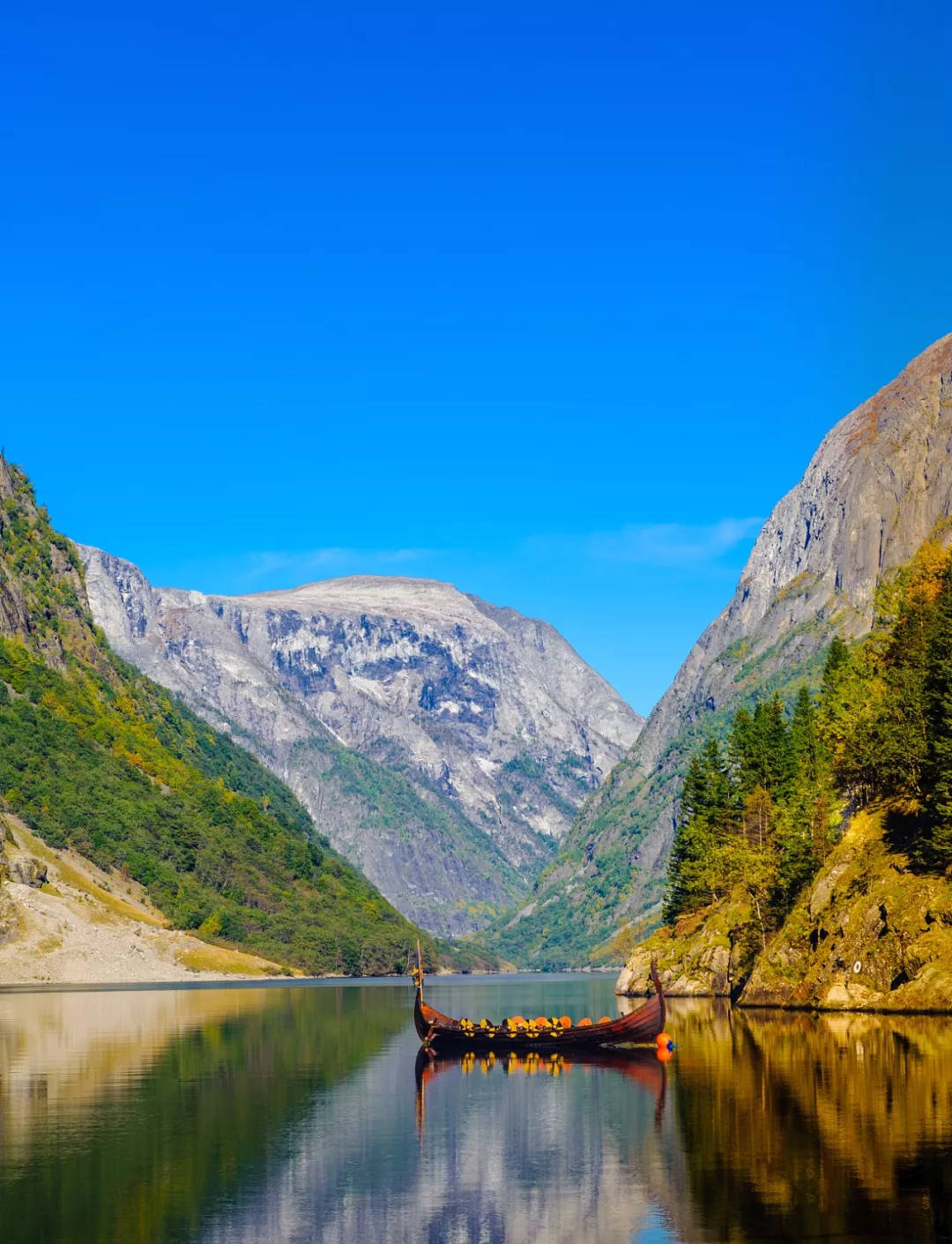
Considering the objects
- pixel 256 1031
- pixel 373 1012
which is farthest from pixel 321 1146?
pixel 373 1012

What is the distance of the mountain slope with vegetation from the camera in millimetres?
95688

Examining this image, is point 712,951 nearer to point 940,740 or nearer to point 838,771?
point 838,771

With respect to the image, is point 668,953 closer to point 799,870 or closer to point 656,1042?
point 799,870

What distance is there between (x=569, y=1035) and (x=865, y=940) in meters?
23.2

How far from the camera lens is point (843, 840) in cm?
11344

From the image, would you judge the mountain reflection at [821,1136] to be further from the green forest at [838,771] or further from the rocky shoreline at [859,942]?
the green forest at [838,771]

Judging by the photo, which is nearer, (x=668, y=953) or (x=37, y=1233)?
(x=37, y=1233)

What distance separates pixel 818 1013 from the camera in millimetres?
102000

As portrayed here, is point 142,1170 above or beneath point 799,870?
beneath

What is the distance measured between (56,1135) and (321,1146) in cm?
1056

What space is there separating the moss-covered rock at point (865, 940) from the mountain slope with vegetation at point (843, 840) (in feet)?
0.43

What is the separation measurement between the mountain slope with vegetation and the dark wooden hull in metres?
17.6

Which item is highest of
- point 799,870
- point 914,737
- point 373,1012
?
point 914,737

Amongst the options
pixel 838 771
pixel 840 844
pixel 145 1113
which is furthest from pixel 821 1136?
pixel 838 771
